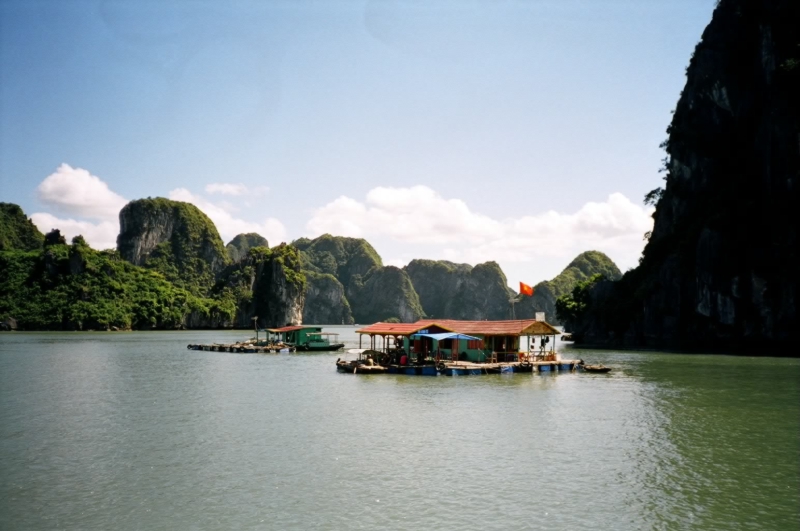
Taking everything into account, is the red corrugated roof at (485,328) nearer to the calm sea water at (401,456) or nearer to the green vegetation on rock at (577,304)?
the calm sea water at (401,456)

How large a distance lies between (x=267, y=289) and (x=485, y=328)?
5323 inches

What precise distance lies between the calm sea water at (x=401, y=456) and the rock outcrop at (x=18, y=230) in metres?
163

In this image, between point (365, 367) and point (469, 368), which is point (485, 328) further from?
point (365, 367)

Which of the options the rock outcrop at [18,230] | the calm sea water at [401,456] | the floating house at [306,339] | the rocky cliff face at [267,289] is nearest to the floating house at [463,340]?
the calm sea water at [401,456]

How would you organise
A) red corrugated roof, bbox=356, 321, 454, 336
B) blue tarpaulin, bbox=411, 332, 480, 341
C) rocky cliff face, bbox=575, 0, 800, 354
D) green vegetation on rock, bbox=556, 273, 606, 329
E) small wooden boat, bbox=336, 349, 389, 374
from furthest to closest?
1. green vegetation on rock, bbox=556, 273, 606, 329
2. rocky cliff face, bbox=575, 0, 800, 354
3. red corrugated roof, bbox=356, 321, 454, 336
4. blue tarpaulin, bbox=411, 332, 480, 341
5. small wooden boat, bbox=336, 349, 389, 374

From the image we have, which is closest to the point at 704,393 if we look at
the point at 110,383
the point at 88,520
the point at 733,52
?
the point at 88,520

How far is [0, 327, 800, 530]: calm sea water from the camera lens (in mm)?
15438

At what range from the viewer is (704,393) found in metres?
36.7

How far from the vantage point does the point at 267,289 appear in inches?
7008

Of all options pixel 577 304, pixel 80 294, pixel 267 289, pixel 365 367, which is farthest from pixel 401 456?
pixel 267 289

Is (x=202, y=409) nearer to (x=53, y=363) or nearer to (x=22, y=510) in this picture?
(x=22, y=510)

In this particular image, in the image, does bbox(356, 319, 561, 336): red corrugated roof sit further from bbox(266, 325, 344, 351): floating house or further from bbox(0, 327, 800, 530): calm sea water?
bbox(266, 325, 344, 351): floating house

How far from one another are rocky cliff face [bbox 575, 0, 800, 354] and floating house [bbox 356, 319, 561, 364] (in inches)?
1345

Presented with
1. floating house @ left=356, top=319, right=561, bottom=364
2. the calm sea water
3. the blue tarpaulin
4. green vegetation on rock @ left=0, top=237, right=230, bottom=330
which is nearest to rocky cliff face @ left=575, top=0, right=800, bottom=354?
the calm sea water
